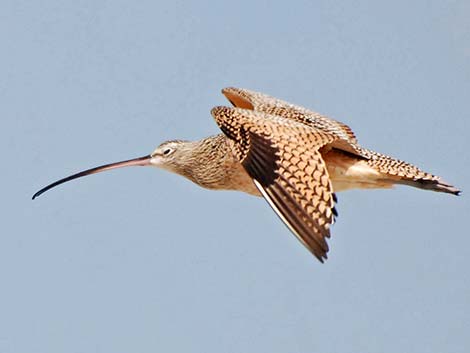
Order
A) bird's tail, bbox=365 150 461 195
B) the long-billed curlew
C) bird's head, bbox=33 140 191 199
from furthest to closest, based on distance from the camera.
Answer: bird's head, bbox=33 140 191 199 → bird's tail, bbox=365 150 461 195 → the long-billed curlew

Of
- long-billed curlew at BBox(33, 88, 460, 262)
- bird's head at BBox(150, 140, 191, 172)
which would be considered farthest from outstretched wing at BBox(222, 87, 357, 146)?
bird's head at BBox(150, 140, 191, 172)

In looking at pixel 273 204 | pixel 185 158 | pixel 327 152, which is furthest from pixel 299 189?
pixel 185 158

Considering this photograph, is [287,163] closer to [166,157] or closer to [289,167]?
[289,167]

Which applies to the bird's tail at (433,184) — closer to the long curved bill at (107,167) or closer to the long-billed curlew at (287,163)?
the long-billed curlew at (287,163)

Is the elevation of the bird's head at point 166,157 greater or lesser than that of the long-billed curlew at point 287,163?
greater

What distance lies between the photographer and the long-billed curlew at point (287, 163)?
1506cm

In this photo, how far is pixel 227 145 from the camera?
18.3 m

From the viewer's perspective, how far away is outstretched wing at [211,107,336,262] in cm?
1472

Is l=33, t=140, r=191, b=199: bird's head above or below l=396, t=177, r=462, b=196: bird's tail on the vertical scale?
above

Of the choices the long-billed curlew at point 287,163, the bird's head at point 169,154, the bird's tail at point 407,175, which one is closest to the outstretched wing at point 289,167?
the long-billed curlew at point 287,163

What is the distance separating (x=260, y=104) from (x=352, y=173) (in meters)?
2.17

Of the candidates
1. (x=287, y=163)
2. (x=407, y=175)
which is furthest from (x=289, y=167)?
(x=407, y=175)

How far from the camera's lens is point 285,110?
1948cm

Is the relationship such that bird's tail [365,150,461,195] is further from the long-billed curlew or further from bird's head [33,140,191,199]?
bird's head [33,140,191,199]
